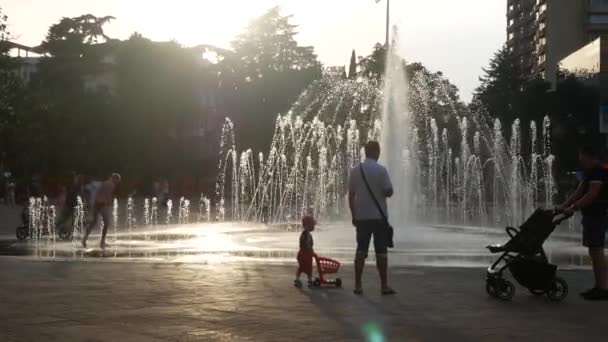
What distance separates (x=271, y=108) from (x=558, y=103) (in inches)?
914

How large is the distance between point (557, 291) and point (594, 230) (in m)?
0.83

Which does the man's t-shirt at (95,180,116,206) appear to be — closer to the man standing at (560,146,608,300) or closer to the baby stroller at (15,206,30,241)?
the baby stroller at (15,206,30,241)

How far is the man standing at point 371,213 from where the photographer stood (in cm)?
1070

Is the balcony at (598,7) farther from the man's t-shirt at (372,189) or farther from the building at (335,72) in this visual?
the man's t-shirt at (372,189)

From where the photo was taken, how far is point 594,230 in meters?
10.5

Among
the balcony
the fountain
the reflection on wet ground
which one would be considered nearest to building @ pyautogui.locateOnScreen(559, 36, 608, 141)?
the fountain

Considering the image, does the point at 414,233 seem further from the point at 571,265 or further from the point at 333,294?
the point at 333,294

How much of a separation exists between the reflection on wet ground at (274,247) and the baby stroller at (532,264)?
16.2 feet

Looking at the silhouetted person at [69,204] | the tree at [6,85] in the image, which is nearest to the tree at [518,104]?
the tree at [6,85]

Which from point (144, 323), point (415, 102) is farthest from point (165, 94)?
point (144, 323)

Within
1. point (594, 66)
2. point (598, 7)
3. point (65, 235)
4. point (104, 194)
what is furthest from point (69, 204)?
point (598, 7)

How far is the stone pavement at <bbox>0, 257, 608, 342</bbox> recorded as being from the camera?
7848mm

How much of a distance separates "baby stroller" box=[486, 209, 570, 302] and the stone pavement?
0.62 ft

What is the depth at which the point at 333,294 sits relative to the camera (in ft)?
35.6
